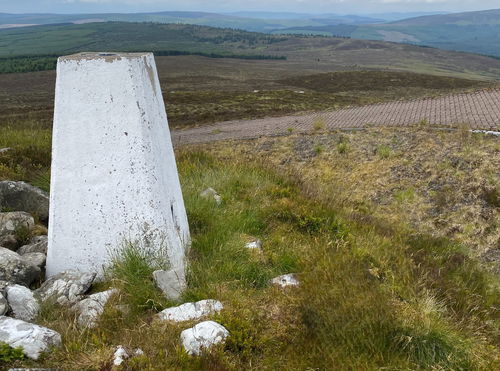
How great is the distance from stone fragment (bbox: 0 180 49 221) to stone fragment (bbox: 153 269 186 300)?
7.27 ft

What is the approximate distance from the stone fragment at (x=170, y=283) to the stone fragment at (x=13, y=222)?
1820mm

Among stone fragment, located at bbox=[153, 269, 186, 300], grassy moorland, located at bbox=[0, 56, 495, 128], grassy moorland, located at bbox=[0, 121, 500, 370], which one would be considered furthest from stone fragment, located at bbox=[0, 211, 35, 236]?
grassy moorland, located at bbox=[0, 56, 495, 128]

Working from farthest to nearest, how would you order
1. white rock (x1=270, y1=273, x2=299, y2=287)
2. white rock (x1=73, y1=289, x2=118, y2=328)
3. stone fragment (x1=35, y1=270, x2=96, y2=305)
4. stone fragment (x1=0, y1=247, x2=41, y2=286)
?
white rock (x1=270, y1=273, x2=299, y2=287) < stone fragment (x1=0, y1=247, x2=41, y2=286) < stone fragment (x1=35, y1=270, x2=96, y2=305) < white rock (x1=73, y1=289, x2=118, y2=328)

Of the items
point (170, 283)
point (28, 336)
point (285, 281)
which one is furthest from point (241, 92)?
point (28, 336)

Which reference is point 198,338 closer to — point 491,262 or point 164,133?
point 164,133

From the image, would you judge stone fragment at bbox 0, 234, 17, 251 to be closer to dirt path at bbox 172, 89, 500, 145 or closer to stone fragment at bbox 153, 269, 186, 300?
stone fragment at bbox 153, 269, 186, 300

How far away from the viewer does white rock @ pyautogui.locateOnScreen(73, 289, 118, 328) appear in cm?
274

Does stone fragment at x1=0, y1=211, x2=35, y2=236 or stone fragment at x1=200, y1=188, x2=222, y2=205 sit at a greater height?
stone fragment at x1=0, y1=211, x2=35, y2=236

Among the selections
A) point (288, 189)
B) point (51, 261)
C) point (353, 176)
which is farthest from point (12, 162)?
point (353, 176)

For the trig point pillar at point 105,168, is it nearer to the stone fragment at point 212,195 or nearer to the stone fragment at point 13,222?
the stone fragment at point 13,222

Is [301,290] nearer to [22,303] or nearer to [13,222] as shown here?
[22,303]

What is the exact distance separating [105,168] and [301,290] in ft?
6.11

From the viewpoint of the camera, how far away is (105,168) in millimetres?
3312

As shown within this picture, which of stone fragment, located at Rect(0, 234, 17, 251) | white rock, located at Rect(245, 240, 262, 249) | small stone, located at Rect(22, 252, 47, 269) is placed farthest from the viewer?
white rock, located at Rect(245, 240, 262, 249)
